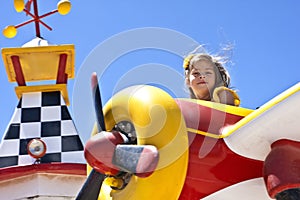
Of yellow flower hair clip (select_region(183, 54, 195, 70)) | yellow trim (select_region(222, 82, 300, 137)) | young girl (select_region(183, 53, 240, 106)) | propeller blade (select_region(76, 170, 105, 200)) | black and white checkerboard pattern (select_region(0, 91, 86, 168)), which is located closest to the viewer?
yellow trim (select_region(222, 82, 300, 137))

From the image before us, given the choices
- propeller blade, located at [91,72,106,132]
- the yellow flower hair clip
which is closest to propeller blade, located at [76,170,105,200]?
propeller blade, located at [91,72,106,132]

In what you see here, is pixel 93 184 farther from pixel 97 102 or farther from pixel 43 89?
pixel 43 89

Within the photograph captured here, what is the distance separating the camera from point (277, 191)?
8.13 feet

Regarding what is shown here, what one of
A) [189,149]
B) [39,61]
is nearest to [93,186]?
[189,149]

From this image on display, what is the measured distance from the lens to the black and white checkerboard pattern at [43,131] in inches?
212

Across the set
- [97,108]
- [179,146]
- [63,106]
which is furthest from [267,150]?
[63,106]

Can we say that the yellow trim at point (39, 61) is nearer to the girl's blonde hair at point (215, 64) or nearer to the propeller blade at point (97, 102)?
the girl's blonde hair at point (215, 64)

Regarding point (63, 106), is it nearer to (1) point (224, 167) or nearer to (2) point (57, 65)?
(2) point (57, 65)

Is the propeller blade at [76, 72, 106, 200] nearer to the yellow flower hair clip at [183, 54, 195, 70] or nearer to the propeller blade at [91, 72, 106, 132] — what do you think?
the propeller blade at [91, 72, 106, 132]

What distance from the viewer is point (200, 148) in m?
2.61

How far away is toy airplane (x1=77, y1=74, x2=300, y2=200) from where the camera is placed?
2.42m

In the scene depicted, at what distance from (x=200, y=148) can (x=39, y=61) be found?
12.8 feet

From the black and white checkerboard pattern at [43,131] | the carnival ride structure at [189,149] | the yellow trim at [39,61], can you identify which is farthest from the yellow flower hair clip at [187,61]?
the yellow trim at [39,61]

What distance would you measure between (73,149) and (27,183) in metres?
0.77
